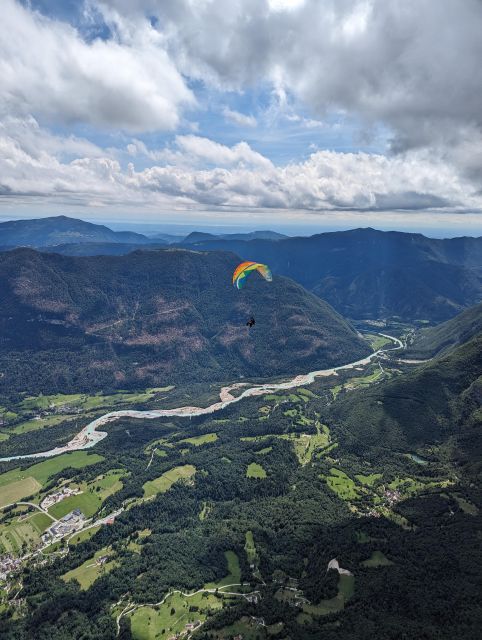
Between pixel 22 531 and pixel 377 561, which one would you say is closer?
pixel 377 561

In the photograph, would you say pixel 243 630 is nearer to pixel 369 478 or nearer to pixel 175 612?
pixel 175 612

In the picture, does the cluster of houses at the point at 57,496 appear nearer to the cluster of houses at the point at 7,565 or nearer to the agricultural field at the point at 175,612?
the cluster of houses at the point at 7,565

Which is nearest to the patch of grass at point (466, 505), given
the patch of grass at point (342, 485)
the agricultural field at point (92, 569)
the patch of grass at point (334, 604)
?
the patch of grass at point (342, 485)

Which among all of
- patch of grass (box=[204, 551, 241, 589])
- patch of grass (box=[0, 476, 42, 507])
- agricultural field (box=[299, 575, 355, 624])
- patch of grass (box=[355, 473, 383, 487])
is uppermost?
agricultural field (box=[299, 575, 355, 624])

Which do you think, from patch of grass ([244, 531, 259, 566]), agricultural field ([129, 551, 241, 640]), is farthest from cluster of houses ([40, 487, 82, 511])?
patch of grass ([244, 531, 259, 566])

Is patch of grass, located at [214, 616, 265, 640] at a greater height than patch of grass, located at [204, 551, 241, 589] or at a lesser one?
greater

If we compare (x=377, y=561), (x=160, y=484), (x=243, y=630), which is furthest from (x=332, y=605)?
(x=160, y=484)

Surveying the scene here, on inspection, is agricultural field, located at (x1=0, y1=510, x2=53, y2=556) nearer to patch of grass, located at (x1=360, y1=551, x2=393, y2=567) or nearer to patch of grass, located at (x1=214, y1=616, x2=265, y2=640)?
patch of grass, located at (x1=214, y1=616, x2=265, y2=640)

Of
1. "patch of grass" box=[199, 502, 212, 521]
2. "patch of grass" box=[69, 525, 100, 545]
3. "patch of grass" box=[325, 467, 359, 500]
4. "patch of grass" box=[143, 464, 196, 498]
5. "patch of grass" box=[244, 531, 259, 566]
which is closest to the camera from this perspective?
"patch of grass" box=[244, 531, 259, 566]
